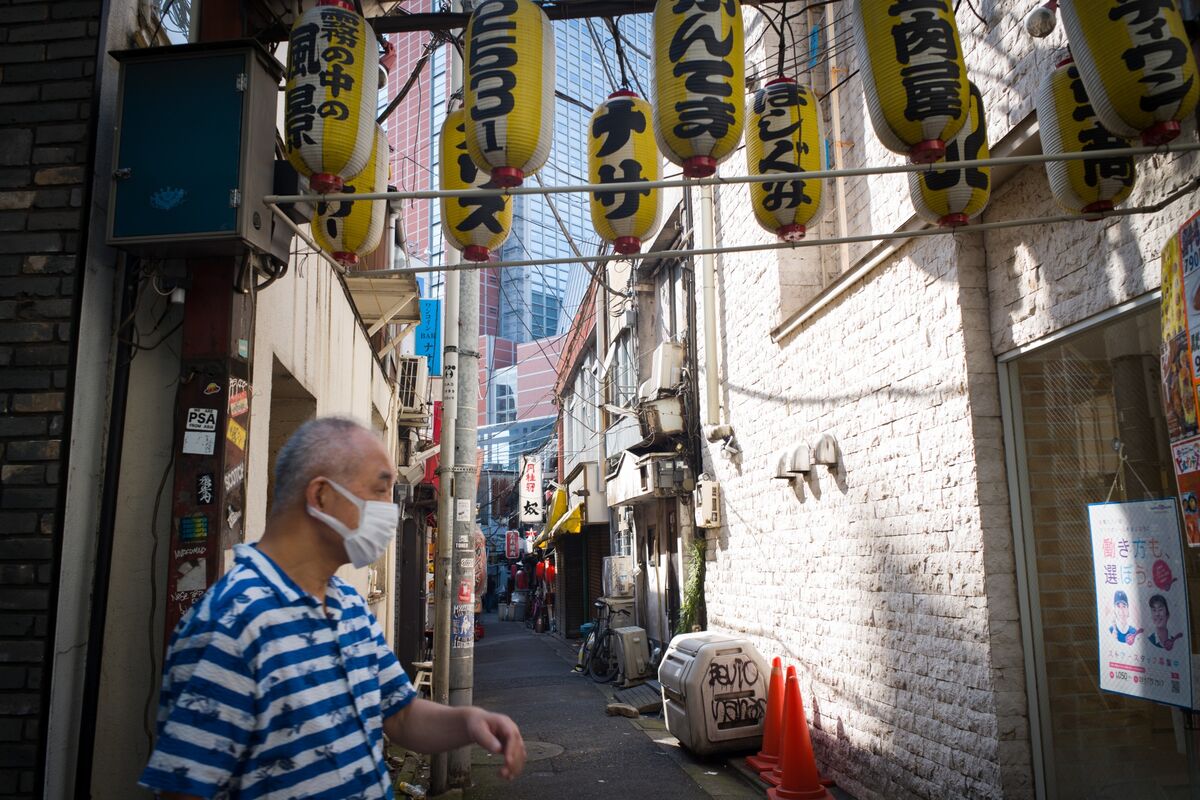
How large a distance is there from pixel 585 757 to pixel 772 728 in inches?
93.3

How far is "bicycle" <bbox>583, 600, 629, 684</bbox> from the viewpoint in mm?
16406

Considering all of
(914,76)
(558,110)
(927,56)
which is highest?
(558,110)

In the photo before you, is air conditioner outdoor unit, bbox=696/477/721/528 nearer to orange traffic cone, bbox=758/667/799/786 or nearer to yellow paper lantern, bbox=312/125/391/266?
orange traffic cone, bbox=758/667/799/786

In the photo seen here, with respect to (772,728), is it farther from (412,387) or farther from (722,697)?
(412,387)

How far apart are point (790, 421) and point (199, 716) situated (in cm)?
852

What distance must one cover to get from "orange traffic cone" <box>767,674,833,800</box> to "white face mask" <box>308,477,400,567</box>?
21.2 feet

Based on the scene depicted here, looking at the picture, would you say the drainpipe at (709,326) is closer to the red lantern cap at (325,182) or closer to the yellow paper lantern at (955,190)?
the yellow paper lantern at (955,190)

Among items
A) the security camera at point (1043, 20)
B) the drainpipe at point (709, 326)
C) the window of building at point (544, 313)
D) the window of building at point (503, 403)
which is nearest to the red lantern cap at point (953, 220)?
the security camera at point (1043, 20)

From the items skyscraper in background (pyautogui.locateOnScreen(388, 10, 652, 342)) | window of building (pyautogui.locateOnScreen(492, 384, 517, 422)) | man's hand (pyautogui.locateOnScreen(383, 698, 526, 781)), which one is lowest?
man's hand (pyautogui.locateOnScreen(383, 698, 526, 781))

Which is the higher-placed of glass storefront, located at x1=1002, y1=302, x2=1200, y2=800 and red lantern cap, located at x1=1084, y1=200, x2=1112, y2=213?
red lantern cap, located at x1=1084, y1=200, x2=1112, y2=213

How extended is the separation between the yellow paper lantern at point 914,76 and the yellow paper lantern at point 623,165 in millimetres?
1617

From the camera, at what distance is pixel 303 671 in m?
2.10

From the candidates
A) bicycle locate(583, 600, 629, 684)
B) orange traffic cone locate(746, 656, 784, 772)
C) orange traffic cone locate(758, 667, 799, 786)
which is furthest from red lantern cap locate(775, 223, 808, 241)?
bicycle locate(583, 600, 629, 684)

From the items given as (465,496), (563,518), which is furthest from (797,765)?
(563,518)
